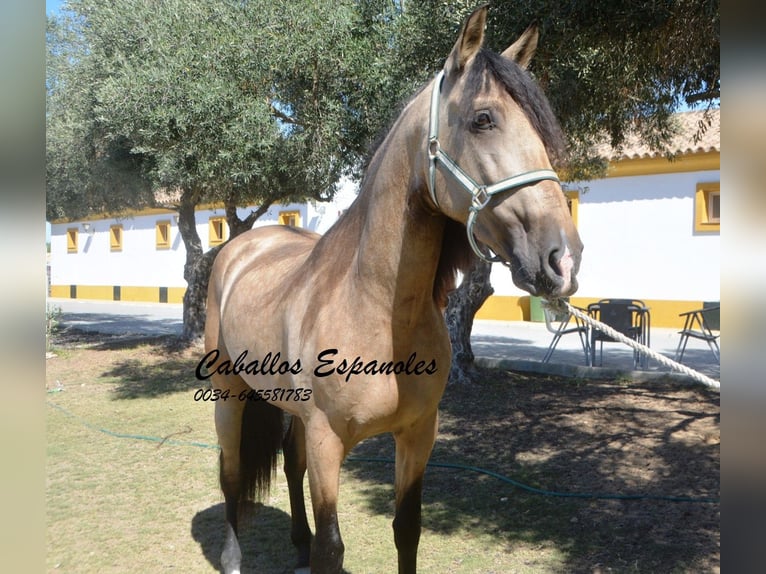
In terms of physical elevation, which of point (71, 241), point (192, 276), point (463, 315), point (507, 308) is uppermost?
point (71, 241)

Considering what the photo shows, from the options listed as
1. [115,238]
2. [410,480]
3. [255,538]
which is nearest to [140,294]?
[115,238]

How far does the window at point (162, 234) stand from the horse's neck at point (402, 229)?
22.8 meters

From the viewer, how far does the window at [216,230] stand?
21.2 meters

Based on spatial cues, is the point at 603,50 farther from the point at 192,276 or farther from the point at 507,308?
the point at 507,308

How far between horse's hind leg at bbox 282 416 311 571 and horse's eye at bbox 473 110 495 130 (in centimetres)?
208

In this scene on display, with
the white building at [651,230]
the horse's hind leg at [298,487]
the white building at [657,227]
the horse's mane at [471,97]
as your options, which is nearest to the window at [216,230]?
the white building at [651,230]

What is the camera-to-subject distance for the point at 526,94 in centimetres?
161

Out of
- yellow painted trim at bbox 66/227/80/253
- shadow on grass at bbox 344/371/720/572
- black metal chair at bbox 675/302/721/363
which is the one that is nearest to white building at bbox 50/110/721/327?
black metal chair at bbox 675/302/721/363

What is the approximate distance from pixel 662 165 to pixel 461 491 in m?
11.7

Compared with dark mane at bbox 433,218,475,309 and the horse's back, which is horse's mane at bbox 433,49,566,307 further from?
the horse's back

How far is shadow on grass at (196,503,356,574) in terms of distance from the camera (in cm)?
327

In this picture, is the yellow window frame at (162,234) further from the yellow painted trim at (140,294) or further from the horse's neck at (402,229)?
the horse's neck at (402,229)
